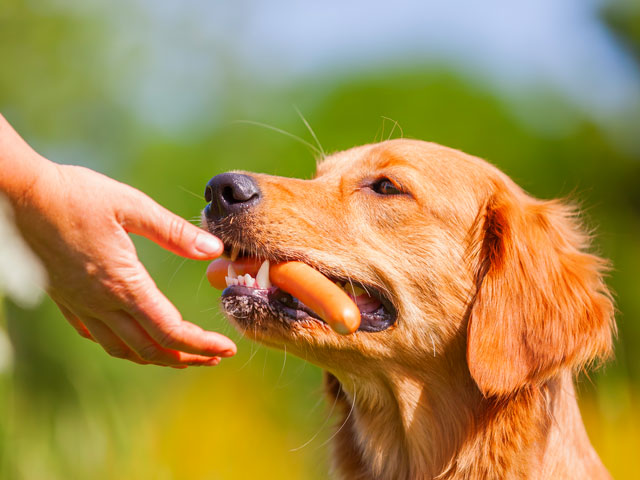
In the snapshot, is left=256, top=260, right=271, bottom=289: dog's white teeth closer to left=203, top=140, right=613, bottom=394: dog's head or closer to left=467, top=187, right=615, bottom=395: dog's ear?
left=203, top=140, right=613, bottom=394: dog's head

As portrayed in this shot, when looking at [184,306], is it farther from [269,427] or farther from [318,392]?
[318,392]

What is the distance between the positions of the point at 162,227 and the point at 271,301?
69 centimetres

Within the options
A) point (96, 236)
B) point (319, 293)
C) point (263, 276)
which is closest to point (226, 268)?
point (263, 276)

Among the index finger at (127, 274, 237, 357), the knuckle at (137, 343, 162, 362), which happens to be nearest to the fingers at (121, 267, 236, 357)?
the index finger at (127, 274, 237, 357)

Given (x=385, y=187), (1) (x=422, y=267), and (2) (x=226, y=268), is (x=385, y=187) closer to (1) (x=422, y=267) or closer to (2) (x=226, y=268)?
(1) (x=422, y=267)

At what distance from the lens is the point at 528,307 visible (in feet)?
9.39

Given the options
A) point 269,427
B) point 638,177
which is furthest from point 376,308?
point 638,177

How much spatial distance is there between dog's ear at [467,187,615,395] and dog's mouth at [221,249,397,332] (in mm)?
408

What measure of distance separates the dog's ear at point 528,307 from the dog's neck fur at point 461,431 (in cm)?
18

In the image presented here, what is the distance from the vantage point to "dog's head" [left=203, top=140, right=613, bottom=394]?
279 centimetres

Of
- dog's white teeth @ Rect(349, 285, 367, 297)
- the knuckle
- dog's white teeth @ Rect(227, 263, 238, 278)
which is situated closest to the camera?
the knuckle

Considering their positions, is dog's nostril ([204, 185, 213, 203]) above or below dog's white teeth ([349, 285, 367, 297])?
above

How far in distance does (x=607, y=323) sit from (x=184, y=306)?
24.6ft

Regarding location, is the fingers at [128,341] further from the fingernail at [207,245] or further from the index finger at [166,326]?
the fingernail at [207,245]
